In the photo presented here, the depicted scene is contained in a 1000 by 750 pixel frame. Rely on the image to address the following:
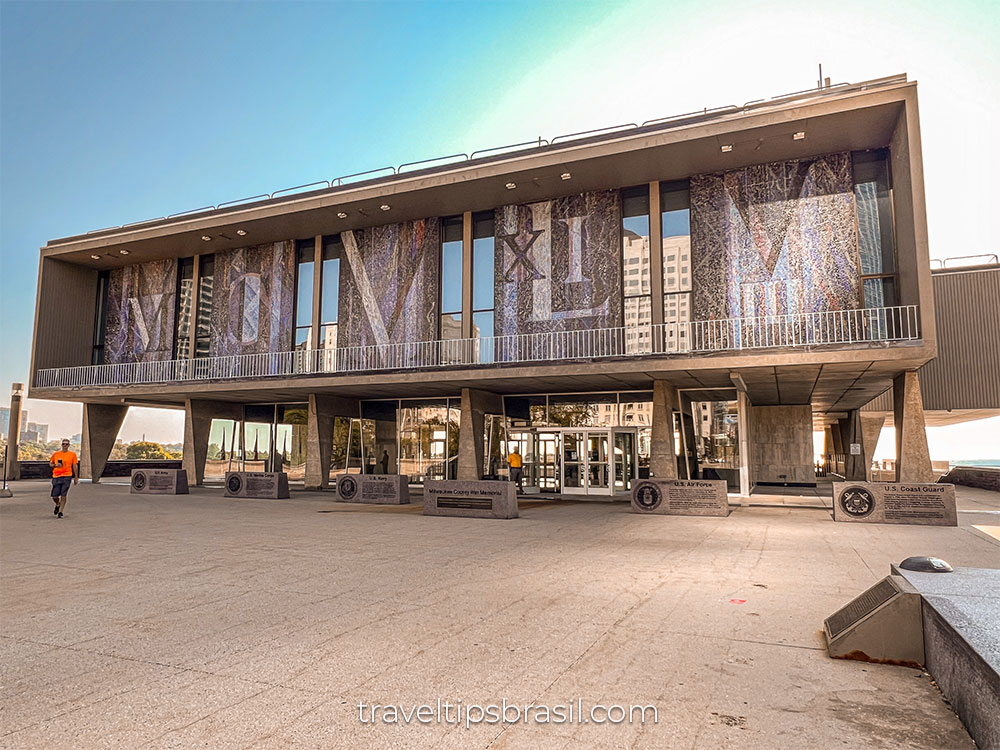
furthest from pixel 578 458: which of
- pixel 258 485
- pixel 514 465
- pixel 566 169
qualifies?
pixel 258 485

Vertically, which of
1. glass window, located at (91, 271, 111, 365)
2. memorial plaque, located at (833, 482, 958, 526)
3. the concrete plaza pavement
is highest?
glass window, located at (91, 271, 111, 365)

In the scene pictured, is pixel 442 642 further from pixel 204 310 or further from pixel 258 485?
pixel 204 310

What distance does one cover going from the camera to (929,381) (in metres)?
28.7

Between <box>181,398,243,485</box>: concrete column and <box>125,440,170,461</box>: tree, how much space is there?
15544 millimetres

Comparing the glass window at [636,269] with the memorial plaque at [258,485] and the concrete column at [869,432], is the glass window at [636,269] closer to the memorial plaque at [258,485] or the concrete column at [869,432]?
the memorial plaque at [258,485]

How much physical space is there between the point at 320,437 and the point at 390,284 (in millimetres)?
6260

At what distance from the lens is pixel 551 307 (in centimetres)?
2125

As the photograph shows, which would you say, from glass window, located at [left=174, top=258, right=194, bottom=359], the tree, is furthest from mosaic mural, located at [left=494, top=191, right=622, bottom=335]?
the tree

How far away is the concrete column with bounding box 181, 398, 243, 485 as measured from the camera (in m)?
26.4

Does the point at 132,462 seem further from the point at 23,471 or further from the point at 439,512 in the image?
the point at 439,512

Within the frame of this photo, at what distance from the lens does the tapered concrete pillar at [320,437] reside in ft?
78.8

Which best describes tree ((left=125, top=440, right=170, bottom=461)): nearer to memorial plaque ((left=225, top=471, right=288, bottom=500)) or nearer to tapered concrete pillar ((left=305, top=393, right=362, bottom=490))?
tapered concrete pillar ((left=305, top=393, right=362, bottom=490))

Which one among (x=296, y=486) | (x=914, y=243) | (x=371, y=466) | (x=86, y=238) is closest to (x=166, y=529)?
(x=371, y=466)

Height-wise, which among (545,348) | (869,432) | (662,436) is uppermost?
(545,348)
